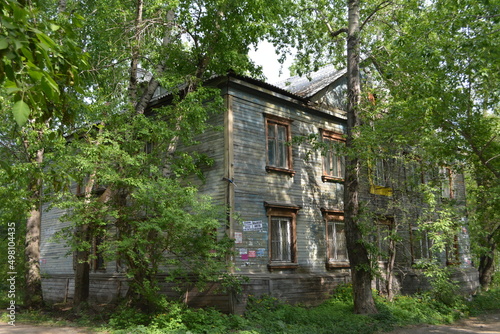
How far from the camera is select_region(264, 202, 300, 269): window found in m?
16.0

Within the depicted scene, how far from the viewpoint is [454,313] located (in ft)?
56.5

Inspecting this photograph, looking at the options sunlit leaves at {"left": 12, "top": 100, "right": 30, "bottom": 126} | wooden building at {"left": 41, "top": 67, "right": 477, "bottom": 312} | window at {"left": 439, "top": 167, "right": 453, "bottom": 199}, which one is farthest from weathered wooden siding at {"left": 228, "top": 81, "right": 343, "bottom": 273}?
sunlit leaves at {"left": 12, "top": 100, "right": 30, "bottom": 126}

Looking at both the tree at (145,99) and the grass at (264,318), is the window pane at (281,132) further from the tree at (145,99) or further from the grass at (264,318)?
the grass at (264,318)

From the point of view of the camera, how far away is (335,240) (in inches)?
728

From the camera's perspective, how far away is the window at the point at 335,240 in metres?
18.0

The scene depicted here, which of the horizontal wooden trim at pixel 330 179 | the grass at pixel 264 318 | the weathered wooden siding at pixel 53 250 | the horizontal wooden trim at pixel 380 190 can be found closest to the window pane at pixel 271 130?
the horizontal wooden trim at pixel 330 179

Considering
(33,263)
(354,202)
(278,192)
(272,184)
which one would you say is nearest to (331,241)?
(278,192)

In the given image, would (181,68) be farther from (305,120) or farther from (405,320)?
(405,320)

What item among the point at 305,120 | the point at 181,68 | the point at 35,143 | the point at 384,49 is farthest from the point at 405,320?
the point at 35,143

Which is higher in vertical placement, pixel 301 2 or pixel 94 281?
pixel 301 2

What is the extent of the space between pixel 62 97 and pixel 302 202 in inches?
542

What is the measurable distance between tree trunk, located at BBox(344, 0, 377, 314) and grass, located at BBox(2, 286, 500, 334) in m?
0.72

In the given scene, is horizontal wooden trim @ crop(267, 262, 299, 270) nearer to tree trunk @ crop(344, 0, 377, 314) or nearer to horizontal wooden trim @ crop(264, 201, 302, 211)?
horizontal wooden trim @ crop(264, 201, 302, 211)

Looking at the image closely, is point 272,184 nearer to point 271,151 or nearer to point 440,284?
point 271,151
